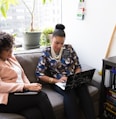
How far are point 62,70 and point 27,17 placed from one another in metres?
1.05

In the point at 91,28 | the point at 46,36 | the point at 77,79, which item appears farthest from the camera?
the point at 46,36

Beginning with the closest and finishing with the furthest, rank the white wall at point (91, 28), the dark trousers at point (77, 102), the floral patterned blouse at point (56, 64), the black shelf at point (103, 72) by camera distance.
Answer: the dark trousers at point (77, 102) < the black shelf at point (103, 72) < the floral patterned blouse at point (56, 64) < the white wall at point (91, 28)

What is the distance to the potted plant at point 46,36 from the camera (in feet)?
8.12

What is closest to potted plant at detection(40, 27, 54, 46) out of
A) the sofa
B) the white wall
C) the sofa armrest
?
the white wall

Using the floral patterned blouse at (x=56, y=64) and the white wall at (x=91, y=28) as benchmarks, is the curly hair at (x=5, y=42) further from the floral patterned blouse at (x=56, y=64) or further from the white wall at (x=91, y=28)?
the white wall at (x=91, y=28)

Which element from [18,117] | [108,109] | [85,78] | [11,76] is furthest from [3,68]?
[108,109]

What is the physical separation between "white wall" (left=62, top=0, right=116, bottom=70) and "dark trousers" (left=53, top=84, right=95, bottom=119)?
625 mm

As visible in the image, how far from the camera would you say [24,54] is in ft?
6.56

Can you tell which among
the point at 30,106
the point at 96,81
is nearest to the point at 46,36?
the point at 96,81

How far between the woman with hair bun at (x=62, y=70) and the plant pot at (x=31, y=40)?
465mm

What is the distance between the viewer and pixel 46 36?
98.2 inches

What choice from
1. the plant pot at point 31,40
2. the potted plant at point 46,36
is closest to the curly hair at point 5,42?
the plant pot at point 31,40

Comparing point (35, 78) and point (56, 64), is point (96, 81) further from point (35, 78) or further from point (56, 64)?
point (35, 78)

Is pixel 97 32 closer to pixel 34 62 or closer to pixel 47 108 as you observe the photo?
pixel 34 62
